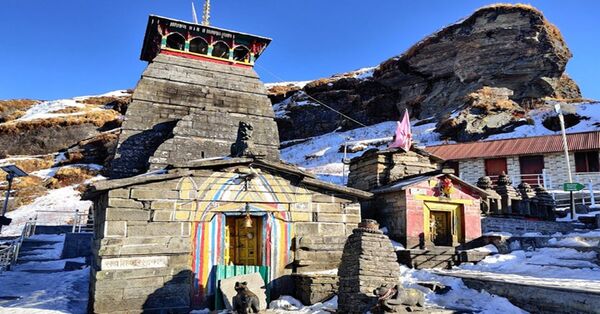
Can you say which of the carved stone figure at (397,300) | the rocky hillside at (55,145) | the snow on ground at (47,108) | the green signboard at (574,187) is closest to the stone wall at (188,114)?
the carved stone figure at (397,300)

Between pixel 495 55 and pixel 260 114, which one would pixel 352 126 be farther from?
pixel 260 114

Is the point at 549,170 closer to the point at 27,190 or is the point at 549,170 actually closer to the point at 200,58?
the point at 200,58

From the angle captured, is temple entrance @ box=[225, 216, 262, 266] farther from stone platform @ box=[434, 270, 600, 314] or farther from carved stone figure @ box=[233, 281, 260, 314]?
stone platform @ box=[434, 270, 600, 314]

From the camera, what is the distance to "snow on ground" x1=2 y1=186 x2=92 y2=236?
89.0 feet

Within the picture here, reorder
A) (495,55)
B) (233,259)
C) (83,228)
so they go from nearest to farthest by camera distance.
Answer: (233,259) < (83,228) < (495,55)

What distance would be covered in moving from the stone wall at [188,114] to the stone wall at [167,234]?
3894 millimetres

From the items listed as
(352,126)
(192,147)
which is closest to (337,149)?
(352,126)

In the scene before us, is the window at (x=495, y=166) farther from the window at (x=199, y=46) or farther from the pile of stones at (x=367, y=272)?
the pile of stones at (x=367, y=272)

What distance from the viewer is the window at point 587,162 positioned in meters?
25.0

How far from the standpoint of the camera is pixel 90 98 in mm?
54750

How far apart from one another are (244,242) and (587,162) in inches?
912

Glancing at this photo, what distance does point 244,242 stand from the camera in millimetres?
11891

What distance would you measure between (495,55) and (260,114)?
1386 inches

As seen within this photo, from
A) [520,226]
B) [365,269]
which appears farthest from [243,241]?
[520,226]
